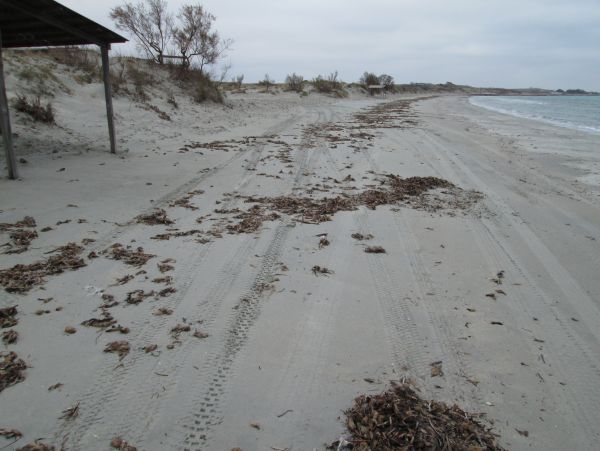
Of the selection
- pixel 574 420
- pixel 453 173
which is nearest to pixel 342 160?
pixel 453 173

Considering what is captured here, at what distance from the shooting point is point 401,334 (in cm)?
314

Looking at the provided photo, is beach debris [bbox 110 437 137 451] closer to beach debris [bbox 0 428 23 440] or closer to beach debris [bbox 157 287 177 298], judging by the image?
beach debris [bbox 0 428 23 440]

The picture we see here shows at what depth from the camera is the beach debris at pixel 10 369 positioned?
248 centimetres

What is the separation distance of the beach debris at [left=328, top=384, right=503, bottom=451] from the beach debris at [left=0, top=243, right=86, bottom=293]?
304cm

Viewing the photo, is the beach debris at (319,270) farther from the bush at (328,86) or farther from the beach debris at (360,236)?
the bush at (328,86)

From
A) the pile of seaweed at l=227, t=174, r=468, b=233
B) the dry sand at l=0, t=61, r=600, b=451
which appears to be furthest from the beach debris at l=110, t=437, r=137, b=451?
the pile of seaweed at l=227, t=174, r=468, b=233

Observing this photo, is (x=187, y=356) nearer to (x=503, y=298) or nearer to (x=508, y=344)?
(x=508, y=344)

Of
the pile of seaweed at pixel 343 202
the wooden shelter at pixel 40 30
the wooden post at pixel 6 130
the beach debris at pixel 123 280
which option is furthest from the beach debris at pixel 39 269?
the wooden shelter at pixel 40 30

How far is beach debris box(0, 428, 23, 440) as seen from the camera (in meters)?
2.13

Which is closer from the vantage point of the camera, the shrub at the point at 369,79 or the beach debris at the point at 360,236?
the beach debris at the point at 360,236

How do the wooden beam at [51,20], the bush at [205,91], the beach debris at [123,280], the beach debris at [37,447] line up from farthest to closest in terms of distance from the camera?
the bush at [205,91] → the wooden beam at [51,20] → the beach debris at [123,280] → the beach debris at [37,447]

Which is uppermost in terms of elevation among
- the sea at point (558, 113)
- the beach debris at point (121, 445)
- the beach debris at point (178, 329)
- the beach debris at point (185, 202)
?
the sea at point (558, 113)

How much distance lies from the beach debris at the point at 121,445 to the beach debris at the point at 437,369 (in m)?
1.93

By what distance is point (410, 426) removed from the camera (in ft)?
7.39
